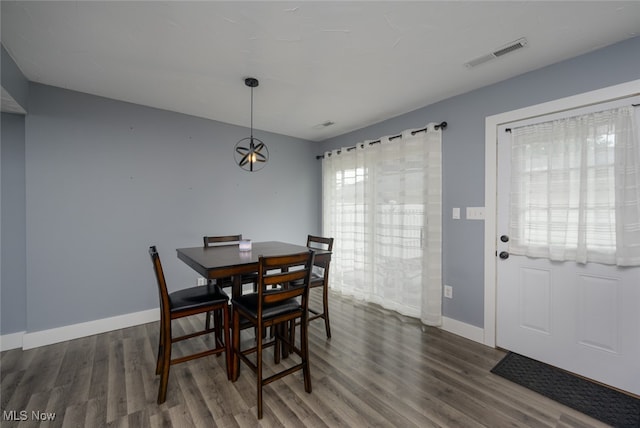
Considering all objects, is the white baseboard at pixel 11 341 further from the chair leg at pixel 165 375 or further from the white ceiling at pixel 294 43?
the white ceiling at pixel 294 43

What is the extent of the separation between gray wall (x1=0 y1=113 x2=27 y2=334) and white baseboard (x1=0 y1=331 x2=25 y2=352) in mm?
40

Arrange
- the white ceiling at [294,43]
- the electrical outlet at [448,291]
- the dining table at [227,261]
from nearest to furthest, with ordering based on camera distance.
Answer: the white ceiling at [294,43]
the dining table at [227,261]
the electrical outlet at [448,291]

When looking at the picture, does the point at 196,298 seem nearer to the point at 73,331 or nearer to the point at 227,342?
the point at 227,342

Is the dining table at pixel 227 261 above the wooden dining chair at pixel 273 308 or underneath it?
above

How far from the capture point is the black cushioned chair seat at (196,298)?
6.37 feet

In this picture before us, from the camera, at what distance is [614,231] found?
6.38 feet

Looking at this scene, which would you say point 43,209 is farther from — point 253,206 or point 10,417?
point 253,206

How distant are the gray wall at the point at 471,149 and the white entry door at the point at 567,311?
0.60ft

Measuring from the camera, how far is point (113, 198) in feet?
Result: 9.61

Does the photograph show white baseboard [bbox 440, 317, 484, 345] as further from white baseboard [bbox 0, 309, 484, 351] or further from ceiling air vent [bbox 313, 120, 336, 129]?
ceiling air vent [bbox 313, 120, 336, 129]

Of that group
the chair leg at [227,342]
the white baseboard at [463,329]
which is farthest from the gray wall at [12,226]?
the white baseboard at [463,329]

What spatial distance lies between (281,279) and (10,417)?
73.0 inches

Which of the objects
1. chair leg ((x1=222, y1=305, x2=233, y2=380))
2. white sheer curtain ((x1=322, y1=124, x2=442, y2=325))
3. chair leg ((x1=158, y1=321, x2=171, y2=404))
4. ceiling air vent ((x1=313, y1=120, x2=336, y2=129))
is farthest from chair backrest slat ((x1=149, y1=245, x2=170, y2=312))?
ceiling air vent ((x1=313, y1=120, x2=336, y2=129))

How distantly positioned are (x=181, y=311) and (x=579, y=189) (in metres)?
3.13
